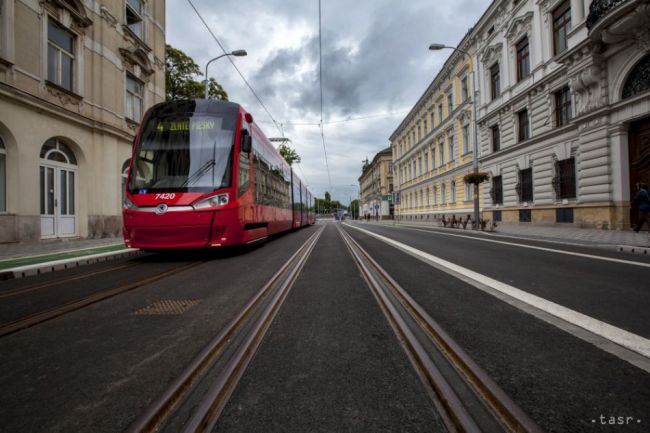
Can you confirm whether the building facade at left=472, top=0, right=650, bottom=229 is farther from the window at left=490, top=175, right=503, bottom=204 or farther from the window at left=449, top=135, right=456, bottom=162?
the window at left=449, top=135, right=456, bottom=162

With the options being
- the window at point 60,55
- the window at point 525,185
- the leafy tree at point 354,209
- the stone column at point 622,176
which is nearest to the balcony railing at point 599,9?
the stone column at point 622,176

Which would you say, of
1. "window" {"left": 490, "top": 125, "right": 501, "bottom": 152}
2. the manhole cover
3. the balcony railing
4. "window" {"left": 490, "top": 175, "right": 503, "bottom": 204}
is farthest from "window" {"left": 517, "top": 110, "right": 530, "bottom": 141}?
the manhole cover

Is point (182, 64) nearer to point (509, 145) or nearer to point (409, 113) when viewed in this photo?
point (509, 145)

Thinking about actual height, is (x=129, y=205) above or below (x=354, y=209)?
below

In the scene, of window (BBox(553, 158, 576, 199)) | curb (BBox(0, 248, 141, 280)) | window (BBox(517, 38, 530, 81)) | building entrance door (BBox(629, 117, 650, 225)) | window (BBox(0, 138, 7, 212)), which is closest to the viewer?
curb (BBox(0, 248, 141, 280))

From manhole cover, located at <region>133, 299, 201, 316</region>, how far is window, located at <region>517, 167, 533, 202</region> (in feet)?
67.9

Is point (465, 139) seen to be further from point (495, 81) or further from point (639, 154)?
point (639, 154)

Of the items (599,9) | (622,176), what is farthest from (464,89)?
(622,176)

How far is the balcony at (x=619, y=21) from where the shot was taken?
11.0 m

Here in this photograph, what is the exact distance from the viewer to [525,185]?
1897cm

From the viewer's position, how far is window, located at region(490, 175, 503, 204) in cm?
2139

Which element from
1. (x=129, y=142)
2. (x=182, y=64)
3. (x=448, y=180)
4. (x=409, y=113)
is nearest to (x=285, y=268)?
(x=129, y=142)

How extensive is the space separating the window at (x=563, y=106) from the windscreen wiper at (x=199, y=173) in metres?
17.8

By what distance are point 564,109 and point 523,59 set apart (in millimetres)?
5348
